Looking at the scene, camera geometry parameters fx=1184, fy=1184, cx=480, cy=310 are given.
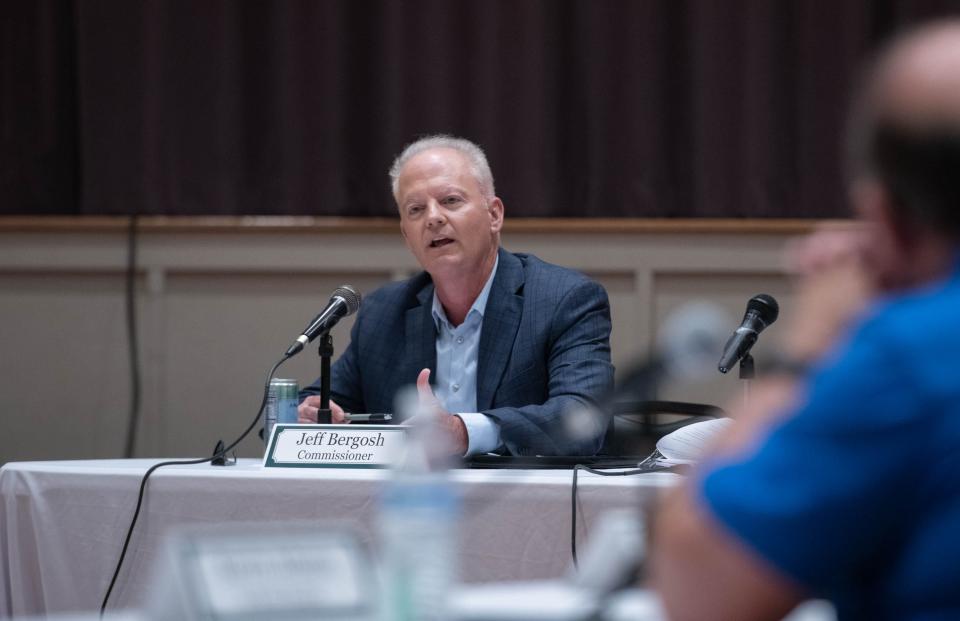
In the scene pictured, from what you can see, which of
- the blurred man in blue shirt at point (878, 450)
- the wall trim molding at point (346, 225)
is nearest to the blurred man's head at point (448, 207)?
the wall trim molding at point (346, 225)

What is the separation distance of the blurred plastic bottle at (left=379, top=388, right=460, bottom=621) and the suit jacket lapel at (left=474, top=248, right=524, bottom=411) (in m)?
2.10

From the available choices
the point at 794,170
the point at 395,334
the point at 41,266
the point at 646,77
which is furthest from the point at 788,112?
the point at 41,266

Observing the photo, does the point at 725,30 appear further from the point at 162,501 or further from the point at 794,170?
the point at 162,501

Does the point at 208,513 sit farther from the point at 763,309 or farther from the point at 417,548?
the point at 417,548

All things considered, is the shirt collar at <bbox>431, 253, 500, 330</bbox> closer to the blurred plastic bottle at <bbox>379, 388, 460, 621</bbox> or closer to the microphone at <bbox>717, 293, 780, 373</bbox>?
the microphone at <bbox>717, 293, 780, 373</bbox>

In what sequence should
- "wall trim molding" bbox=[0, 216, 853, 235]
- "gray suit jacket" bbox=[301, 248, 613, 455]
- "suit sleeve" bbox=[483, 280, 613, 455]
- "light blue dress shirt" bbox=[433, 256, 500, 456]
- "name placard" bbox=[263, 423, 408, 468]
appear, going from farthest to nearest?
"wall trim molding" bbox=[0, 216, 853, 235] < "light blue dress shirt" bbox=[433, 256, 500, 456] < "gray suit jacket" bbox=[301, 248, 613, 455] < "suit sleeve" bbox=[483, 280, 613, 455] < "name placard" bbox=[263, 423, 408, 468]

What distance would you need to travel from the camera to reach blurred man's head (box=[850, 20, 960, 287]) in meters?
0.75

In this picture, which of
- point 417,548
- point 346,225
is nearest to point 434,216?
point 346,225

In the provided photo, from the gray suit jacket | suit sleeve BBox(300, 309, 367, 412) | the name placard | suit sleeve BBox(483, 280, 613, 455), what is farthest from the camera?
suit sleeve BBox(300, 309, 367, 412)

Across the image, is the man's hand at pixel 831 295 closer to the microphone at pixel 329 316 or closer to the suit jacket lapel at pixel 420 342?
the microphone at pixel 329 316

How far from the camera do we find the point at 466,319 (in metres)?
3.20

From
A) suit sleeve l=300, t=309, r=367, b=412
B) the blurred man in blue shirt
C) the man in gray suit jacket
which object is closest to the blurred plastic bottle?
the blurred man in blue shirt

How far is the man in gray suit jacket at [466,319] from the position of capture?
3.04 metres

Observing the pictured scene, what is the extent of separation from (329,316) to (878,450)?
2.06 metres
